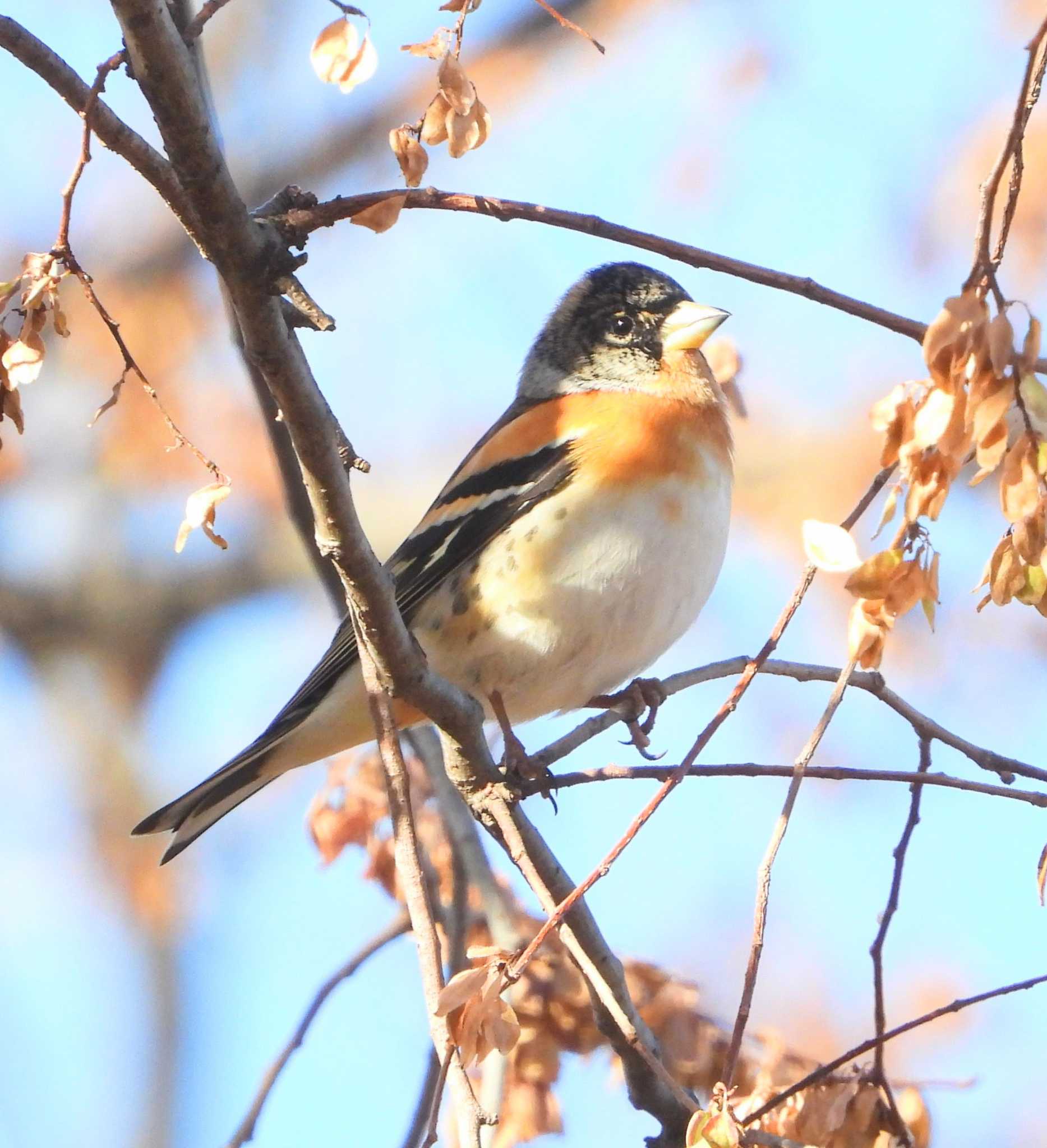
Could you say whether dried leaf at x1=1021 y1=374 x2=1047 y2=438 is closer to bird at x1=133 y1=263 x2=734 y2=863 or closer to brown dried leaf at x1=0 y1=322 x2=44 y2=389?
brown dried leaf at x1=0 y1=322 x2=44 y2=389

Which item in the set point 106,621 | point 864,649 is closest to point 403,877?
point 864,649

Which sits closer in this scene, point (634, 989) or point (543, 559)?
point (634, 989)

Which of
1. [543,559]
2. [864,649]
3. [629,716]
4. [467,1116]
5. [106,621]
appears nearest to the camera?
[467,1116]

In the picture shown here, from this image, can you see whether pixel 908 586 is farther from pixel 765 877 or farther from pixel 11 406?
pixel 11 406

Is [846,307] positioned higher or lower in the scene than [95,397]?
lower

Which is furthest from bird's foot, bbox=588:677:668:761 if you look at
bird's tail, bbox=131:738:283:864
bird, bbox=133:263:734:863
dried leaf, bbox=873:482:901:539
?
dried leaf, bbox=873:482:901:539

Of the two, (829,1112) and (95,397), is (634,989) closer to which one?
(829,1112)

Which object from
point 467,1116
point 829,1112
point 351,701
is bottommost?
point 467,1116
